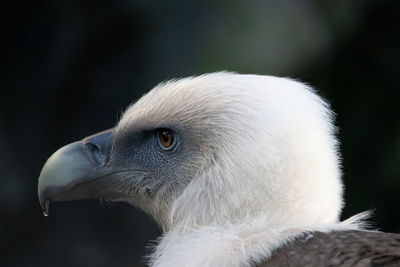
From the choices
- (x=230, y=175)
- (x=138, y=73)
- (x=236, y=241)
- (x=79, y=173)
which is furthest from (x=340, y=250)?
(x=138, y=73)

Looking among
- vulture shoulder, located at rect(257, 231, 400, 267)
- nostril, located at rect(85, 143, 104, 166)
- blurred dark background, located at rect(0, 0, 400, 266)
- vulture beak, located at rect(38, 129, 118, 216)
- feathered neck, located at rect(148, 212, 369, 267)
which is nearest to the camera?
vulture shoulder, located at rect(257, 231, 400, 267)

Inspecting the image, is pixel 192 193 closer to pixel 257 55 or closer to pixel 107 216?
pixel 257 55

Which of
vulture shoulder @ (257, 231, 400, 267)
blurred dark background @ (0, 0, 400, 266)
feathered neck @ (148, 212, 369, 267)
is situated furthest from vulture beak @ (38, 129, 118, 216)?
blurred dark background @ (0, 0, 400, 266)

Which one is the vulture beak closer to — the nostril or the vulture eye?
the nostril

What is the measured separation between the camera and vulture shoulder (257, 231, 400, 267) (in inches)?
78.4

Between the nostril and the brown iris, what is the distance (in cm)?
24

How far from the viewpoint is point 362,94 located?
5.36 meters

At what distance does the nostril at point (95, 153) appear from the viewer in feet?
8.87

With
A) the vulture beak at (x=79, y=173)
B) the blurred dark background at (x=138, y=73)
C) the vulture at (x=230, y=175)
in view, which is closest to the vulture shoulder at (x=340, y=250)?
the vulture at (x=230, y=175)

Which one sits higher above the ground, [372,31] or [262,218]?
[372,31]

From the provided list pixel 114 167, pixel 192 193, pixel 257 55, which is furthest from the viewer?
pixel 257 55

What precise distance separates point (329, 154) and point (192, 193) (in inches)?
18.4

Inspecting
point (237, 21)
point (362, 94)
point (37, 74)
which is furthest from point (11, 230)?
point (362, 94)

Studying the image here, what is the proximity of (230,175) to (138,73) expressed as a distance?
343 centimetres
